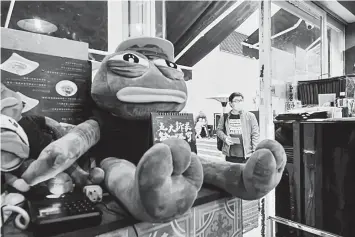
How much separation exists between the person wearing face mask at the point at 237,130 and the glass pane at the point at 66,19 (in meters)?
0.94

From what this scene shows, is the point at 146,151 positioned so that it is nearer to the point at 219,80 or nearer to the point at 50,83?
the point at 50,83

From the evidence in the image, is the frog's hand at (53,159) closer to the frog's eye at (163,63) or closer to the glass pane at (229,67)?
the frog's eye at (163,63)

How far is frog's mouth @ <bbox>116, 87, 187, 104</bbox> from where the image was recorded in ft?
2.48

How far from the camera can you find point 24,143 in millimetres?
602

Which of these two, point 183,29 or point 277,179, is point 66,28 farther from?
point 277,179

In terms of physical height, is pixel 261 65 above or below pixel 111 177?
above

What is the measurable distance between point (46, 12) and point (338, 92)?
190 centimetres

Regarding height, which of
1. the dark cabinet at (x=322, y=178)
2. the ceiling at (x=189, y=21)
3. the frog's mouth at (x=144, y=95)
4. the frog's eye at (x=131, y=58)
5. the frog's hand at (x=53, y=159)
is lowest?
the dark cabinet at (x=322, y=178)

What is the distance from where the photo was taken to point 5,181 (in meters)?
0.61

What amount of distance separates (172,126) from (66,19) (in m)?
0.78

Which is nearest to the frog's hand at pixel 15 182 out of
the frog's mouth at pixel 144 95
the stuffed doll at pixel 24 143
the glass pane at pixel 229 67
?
the stuffed doll at pixel 24 143

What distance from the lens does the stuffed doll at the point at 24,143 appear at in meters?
0.57

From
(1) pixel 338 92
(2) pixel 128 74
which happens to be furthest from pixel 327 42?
(2) pixel 128 74

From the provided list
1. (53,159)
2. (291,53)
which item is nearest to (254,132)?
(291,53)
